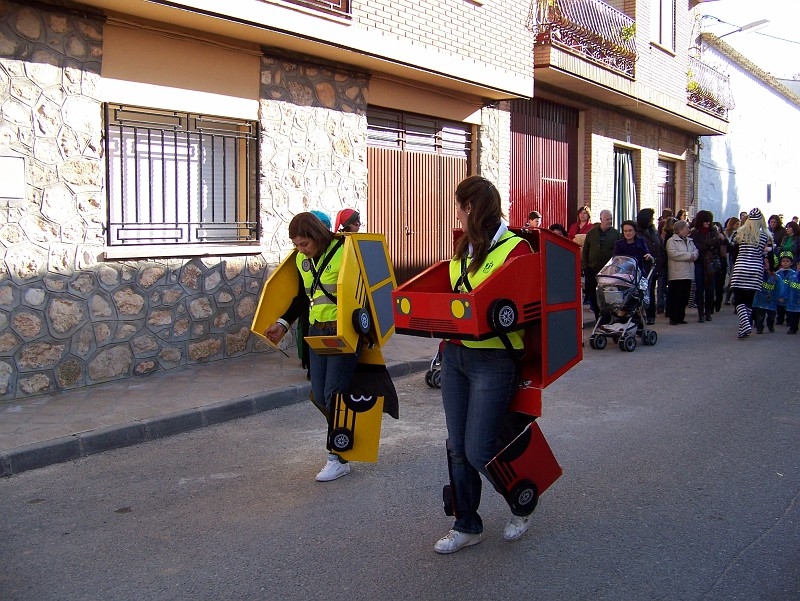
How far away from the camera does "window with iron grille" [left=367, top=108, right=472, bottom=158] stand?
1200 cm

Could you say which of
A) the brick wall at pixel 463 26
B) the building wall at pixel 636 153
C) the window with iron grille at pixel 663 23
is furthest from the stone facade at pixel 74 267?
the window with iron grille at pixel 663 23

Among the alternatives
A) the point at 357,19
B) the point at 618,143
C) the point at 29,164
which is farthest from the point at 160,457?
the point at 618,143

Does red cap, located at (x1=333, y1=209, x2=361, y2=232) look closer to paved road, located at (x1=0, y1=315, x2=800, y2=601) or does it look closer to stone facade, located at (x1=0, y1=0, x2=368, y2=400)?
paved road, located at (x1=0, y1=315, x2=800, y2=601)

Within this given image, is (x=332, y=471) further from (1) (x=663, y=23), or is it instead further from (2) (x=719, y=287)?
(1) (x=663, y=23)

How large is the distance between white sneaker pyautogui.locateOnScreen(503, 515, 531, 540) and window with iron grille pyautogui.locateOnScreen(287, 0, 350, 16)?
689 centimetres

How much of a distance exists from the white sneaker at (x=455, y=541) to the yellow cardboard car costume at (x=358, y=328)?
1.27 meters

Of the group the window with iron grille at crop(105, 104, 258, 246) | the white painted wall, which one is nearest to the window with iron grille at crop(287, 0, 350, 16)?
the window with iron grille at crop(105, 104, 258, 246)

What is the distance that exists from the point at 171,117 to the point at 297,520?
5631mm

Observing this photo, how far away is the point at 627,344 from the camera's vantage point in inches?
432

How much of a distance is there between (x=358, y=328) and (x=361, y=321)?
5 cm

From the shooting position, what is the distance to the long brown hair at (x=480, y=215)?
4082 millimetres

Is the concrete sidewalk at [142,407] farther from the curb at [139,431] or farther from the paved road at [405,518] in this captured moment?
the paved road at [405,518]

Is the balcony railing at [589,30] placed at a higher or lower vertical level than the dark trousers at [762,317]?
higher

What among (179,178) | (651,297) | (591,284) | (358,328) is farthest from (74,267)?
(651,297)
